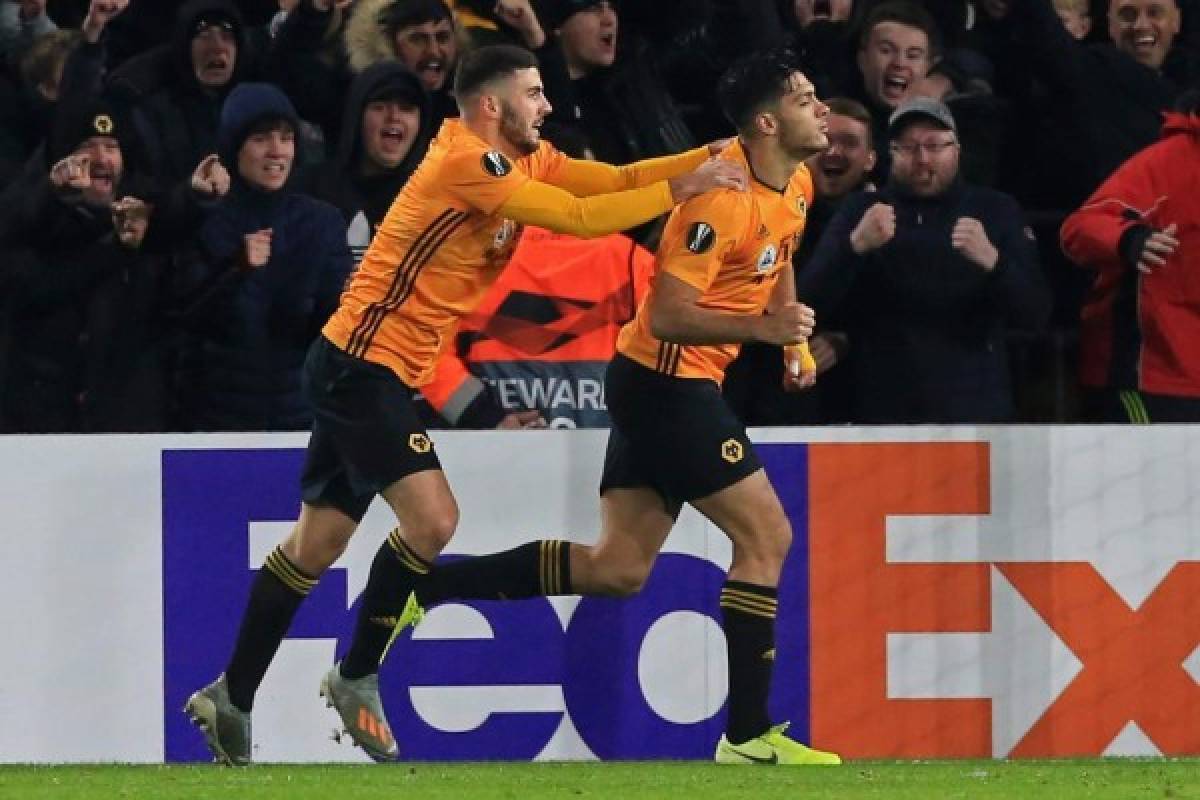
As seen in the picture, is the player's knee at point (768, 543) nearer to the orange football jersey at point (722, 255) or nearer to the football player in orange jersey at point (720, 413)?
the football player in orange jersey at point (720, 413)

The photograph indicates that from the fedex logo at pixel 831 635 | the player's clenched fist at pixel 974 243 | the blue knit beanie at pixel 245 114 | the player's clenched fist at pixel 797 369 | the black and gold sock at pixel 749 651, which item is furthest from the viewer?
the blue knit beanie at pixel 245 114

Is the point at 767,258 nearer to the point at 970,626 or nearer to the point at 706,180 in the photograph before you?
the point at 706,180

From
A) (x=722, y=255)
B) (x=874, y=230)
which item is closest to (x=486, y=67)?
(x=722, y=255)

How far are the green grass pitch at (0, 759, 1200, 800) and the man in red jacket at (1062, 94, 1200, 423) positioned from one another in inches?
58.5

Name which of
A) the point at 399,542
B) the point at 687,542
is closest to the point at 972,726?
the point at 687,542

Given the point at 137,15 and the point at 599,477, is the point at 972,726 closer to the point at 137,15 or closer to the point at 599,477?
the point at 599,477

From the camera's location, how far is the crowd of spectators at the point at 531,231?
838 centimetres

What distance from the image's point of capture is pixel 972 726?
8000mm

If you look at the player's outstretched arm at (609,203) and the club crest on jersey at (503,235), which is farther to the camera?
the club crest on jersey at (503,235)

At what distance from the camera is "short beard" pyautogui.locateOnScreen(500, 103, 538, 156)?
7.52 metres

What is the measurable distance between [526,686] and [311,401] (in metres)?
1.16

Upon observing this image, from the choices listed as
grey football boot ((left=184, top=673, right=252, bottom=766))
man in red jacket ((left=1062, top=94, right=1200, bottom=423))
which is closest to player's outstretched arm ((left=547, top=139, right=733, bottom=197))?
man in red jacket ((left=1062, top=94, right=1200, bottom=423))

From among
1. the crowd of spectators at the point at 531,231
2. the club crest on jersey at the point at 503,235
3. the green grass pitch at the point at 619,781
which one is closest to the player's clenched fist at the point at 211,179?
the crowd of spectators at the point at 531,231

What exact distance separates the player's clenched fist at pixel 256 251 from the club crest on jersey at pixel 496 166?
133cm
